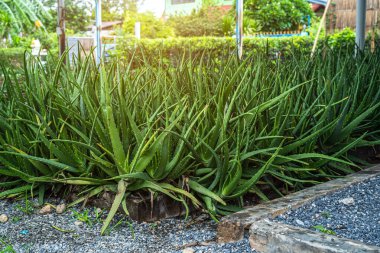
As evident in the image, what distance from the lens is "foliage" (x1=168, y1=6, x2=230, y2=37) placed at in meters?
26.3

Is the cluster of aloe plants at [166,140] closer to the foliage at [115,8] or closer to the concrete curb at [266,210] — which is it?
the concrete curb at [266,210]

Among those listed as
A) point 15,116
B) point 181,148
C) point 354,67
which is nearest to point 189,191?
point 181,148

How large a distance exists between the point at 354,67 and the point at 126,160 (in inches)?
105

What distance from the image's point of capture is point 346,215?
2752 mm

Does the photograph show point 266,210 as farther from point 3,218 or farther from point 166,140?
point 3,218

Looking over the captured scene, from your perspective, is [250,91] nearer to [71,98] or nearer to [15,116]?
[71,98]

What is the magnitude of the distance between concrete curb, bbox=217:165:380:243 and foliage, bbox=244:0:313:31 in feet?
74.5

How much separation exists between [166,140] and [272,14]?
2332 centimetres

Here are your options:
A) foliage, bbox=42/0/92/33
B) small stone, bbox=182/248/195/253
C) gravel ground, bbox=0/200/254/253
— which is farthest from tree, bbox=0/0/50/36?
foliage, bbox=42/0/92/33

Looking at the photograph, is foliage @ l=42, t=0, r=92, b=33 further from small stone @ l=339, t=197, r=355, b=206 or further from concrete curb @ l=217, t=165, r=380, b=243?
small stone @ l=339, t=197, r=355, b=206

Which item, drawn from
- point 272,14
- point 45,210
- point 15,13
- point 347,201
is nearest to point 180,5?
point 272,14

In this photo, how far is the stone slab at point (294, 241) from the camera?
2135 mm

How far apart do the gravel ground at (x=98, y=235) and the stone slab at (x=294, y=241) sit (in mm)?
81

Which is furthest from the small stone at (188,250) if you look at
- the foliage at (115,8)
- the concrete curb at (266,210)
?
the foliage at (115,8)
